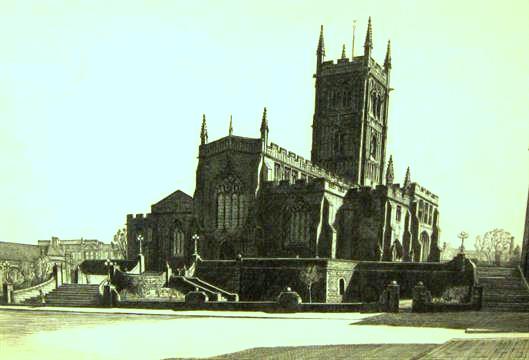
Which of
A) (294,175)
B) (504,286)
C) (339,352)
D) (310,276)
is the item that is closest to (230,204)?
(294,175)

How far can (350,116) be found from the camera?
4922cm

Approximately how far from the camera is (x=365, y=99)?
158ft

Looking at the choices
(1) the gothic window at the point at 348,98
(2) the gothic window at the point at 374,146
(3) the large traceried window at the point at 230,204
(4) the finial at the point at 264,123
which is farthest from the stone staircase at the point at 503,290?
(1) the gothic window at the point at 348,98

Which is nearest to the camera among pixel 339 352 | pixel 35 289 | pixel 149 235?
pixel 339 352

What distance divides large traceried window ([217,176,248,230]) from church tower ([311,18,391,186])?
46.1ft

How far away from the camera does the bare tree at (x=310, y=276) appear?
30.1m

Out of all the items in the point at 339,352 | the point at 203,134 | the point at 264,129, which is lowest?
the point at 339,352

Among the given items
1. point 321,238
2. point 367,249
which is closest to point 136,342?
point 321,238

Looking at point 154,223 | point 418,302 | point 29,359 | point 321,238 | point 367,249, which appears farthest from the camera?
point 154,223

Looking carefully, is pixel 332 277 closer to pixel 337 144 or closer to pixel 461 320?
pixel 461 320

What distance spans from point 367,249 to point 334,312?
1371 cm

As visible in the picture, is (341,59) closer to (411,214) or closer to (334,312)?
(411,214)

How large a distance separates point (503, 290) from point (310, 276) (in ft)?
30.7

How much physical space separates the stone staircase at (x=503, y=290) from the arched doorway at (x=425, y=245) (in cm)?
1565
